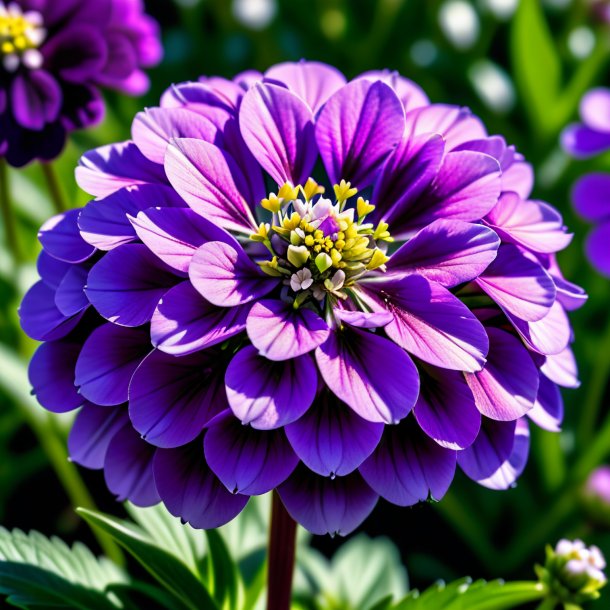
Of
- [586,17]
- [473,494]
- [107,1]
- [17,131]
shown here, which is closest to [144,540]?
[17,131]

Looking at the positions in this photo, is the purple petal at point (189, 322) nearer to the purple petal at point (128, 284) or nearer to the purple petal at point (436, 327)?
the purple petal at point (128, 284)

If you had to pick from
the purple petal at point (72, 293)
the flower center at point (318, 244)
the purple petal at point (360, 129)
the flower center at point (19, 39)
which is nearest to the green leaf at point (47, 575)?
the purple petal at point (72, 293)

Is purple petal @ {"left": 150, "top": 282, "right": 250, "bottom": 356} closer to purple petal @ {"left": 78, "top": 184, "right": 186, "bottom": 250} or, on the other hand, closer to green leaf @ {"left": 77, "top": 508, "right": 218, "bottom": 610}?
purple petal @ {"left": 78, "top": 184, "right": 186, "bottom": 250}

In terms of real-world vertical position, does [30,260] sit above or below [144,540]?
above

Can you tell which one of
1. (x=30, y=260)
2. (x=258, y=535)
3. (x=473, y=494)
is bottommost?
(x=473, y=494)

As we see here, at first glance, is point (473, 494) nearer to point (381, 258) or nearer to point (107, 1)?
point (381, 258)

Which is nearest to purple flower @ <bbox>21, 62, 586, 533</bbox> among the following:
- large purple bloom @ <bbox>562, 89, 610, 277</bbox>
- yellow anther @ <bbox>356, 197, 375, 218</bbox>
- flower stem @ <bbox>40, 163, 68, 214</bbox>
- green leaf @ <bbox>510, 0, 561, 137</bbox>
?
yellow anther @ <bbox>356, 197, 375, 218</bbox>

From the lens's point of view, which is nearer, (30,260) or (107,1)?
(107,1)
